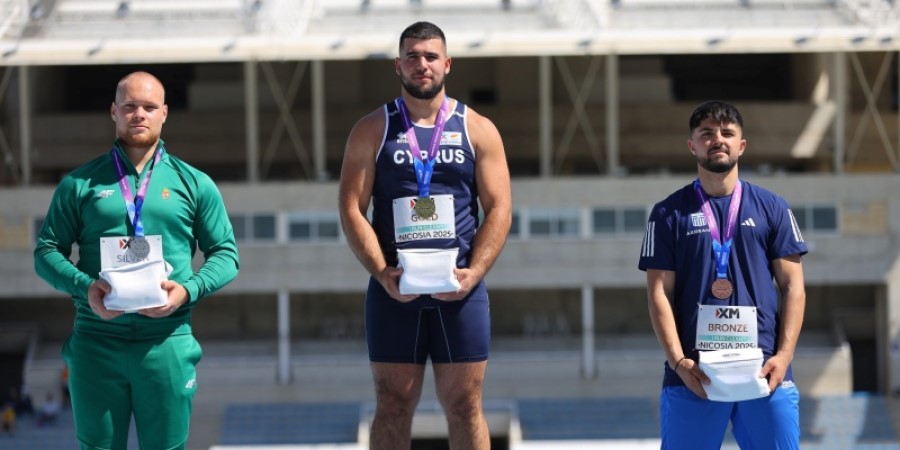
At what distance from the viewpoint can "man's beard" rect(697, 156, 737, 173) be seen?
6.67 metres

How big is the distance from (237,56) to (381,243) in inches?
898

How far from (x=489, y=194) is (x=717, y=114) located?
1.05m

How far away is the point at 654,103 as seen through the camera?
116 ft

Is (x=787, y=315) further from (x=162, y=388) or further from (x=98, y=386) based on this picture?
(x=98, y=386)

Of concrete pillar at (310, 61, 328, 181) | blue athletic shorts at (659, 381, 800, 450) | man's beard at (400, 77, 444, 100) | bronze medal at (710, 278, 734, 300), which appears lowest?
blue athletic shorts at (659, 381, 800, 450)

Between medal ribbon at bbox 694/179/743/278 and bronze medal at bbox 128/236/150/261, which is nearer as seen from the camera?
bronze medal at bbox 128/236/150/261

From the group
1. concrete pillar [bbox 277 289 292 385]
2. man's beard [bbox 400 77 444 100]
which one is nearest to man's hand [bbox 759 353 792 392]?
man's beard [bbox 400 77 444 100]

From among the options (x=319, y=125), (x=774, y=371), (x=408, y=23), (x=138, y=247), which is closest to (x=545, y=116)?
(x=408, y=23)

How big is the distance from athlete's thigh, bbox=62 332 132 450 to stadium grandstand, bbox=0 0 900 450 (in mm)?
20550

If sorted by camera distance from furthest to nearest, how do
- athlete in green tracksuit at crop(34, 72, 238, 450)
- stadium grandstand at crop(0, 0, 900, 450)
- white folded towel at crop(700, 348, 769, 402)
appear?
stadium grandstand at crop(0, 0, 900, 450)
white folded towel at crop(700, 348, 769, 402)
athlete in green tracksuit at crop(34, 72, 238, 450)

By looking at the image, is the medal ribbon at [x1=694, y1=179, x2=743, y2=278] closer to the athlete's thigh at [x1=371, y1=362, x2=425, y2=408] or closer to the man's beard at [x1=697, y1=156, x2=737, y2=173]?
the man's beard at [x1=697, y1=156, x2=737, y2=173]

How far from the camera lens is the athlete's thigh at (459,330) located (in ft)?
21.8

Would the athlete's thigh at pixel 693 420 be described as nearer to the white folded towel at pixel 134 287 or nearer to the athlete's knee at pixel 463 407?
the athlete's knee at pixel 463 407

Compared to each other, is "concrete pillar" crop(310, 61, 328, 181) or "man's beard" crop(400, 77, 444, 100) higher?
"concrete pillar" crop(310, 61, 328, 181)
